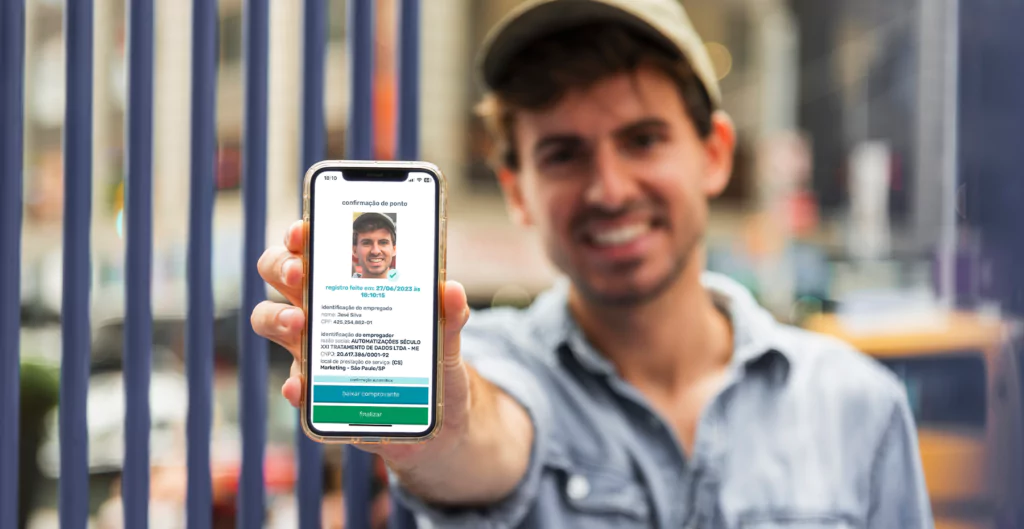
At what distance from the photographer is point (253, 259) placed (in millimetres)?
1282

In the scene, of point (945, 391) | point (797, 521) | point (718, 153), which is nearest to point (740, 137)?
point (945, 391)

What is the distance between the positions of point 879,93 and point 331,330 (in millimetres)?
8292

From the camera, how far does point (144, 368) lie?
4.13 feet

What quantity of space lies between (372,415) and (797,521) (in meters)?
0.81

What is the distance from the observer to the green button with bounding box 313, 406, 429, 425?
1.06m

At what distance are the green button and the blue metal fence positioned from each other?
27 cm

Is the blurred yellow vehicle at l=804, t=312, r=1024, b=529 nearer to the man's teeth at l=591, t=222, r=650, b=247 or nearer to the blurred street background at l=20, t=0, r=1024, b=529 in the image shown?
the blurred street background at l=20, t=0, r=1024, b=529

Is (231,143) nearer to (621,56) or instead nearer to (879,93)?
(879,93)

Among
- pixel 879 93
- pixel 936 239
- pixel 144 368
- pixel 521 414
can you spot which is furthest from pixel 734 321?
pixel 879 93

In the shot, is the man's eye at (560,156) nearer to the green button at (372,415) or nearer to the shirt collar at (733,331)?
the shirt collar at (733,331)

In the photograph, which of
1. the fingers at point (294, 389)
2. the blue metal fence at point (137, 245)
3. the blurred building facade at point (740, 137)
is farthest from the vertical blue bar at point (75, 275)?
the blurred building facade at point (740, 137)

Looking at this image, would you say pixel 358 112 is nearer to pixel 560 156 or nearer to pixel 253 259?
pixel 253 259

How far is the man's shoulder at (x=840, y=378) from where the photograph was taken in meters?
1.61

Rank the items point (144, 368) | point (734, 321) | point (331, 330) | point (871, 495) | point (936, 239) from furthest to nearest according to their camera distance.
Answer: point (936, 239) < point (734, 321) < point (871, 495) < point (144, 368) < point (331, 330)
